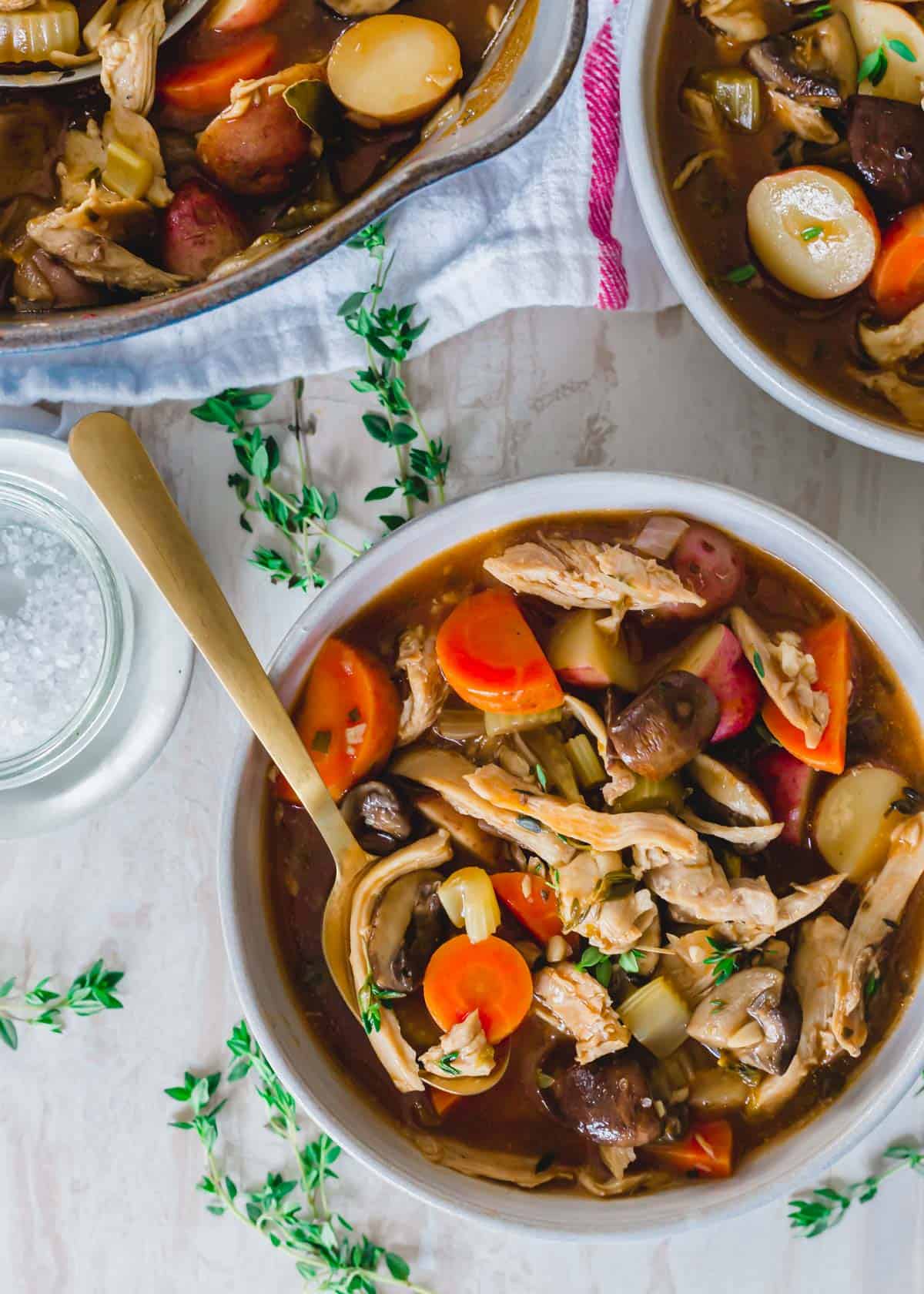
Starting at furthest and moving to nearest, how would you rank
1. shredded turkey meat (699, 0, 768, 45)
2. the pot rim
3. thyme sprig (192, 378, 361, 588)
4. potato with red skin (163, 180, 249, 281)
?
1. thyme sprig (192, 378, 361, 588)
2. potato with red skin (163, 180, 249, 281)
3. shredded turkey meat (699, 0, 768, 45)
4. the pot rim

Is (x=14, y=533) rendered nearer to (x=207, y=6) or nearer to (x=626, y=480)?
(x=207, y=6)

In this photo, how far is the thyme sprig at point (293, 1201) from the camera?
1.76 metres

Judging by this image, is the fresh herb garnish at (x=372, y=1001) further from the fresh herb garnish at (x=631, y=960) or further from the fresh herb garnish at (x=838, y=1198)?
the fresh herb garnish at (x=838, y=1198)

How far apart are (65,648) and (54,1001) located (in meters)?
0.54

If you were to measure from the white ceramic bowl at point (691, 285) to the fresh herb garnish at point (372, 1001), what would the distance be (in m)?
0.86

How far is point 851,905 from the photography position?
59.8 inches

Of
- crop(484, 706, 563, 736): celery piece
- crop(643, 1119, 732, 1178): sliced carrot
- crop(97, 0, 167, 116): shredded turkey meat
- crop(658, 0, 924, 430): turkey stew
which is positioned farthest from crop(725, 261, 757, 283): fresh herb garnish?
crop(643, 1119, 732, 1178): sliced carrot

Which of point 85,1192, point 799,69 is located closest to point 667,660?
point 799,69

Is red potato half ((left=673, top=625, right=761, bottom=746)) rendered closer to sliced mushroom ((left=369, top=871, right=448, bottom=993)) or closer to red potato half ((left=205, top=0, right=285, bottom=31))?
sliced mushroom ((left=369, top=871, right=448, bottom=993))

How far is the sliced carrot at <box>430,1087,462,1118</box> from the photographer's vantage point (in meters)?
1.53

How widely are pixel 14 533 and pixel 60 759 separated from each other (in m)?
0.35

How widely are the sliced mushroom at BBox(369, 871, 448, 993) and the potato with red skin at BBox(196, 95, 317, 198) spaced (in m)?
0.93

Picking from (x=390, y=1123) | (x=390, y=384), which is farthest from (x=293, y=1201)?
(x=390, y=384)

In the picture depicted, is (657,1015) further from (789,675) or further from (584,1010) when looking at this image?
(789,675)
